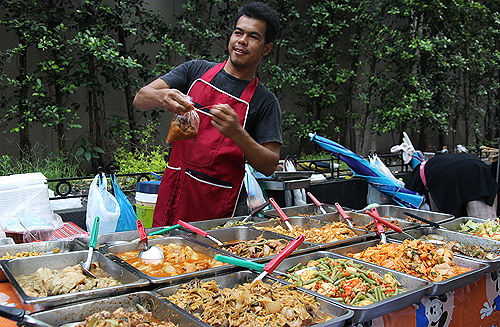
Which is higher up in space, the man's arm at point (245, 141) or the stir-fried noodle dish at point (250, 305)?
the man's arm at point (245, 141)

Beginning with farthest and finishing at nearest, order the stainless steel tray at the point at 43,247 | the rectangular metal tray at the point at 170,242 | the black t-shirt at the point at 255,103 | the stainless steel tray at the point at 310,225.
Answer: the black t-shirt at the point at 255,103 → the stainless steel tray at the point at 310,225 → the stainless steel tray at the point at 43,247 → the rectangular metal tray at the point at 170,242

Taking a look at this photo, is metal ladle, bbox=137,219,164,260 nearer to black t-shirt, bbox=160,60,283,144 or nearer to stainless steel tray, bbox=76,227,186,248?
stainless steel tray, bbox=76,227,186,248

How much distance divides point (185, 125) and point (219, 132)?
0.25m

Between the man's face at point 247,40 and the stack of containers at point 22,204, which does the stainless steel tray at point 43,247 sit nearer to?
the stack of containers at point 22,204

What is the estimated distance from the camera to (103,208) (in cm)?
254

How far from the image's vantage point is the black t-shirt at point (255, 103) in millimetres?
2514

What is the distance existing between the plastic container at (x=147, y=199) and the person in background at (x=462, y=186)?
2.95 metres

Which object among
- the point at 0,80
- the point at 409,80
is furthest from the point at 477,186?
the point at 0,80

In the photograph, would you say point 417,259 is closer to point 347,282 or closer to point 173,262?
point 347,282

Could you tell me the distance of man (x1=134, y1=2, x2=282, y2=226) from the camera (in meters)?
2.39

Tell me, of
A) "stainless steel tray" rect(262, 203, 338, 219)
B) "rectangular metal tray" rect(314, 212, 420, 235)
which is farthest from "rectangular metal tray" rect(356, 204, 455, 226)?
"stainless steel tray" rect(262, 203, 338, 219)

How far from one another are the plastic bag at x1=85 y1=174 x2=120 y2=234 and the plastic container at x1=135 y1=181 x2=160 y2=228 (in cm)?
35

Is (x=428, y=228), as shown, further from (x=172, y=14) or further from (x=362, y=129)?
(x=362, y=129)

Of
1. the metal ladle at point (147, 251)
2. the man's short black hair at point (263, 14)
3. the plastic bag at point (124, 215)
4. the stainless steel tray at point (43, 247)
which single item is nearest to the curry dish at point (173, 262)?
the metal ladle at point (147, 251)
